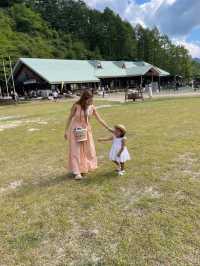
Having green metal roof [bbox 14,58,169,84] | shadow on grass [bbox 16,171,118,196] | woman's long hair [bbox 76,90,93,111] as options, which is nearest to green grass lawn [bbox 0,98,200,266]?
shadow on grass [bbox 16,171,118,196]

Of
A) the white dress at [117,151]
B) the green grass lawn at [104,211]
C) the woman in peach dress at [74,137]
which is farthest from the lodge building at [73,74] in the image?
the white dress at [117,151]

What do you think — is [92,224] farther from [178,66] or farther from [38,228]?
[178,66]

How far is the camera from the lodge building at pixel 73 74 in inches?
1469

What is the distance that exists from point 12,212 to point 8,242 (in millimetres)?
775

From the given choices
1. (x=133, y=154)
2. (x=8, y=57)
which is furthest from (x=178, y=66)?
(x=133, y=154)

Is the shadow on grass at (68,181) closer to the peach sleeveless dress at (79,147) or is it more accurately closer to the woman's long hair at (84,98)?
the peach sleeveless dress at (79,147)

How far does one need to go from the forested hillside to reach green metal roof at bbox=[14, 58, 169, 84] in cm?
1463

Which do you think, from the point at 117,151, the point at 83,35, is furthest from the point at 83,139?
the point at 83,35

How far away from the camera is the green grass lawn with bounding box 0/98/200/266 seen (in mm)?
3002

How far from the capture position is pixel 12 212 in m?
4.08

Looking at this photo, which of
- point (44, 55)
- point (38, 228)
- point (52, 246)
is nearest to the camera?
point (52, 246)

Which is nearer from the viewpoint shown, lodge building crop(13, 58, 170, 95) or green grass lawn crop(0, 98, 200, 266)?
green grass lawn crop(0, 98, 200, 266)

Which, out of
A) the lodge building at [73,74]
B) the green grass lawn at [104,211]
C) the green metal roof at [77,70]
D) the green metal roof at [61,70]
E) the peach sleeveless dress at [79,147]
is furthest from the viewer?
the lodge building at [73,74]

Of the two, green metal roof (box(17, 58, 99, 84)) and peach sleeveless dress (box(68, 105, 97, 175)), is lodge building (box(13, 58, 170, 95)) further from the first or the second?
peach sleeveless dress (box(68, 105, 97, 175))
